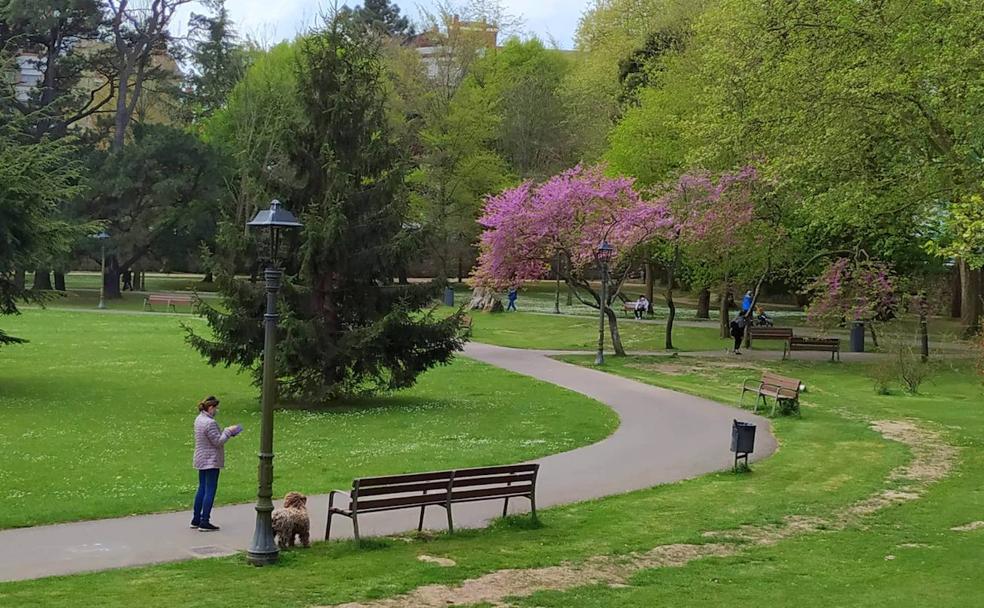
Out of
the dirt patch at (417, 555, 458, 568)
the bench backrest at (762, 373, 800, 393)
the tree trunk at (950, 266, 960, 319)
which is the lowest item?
the dirt patch at (417, 555, 458, 568)

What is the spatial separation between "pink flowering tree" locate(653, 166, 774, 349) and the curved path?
12170mm

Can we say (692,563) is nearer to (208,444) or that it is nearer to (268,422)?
(268,422)

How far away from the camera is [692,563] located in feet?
35.2

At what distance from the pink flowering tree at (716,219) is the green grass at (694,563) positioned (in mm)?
20759

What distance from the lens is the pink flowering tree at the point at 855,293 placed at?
3703 centimetres

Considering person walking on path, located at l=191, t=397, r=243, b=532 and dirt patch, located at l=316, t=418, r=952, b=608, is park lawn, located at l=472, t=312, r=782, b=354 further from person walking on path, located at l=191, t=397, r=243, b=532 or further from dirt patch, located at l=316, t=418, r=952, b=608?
person walking on path, located at l=191, t=397, r=243, b=532

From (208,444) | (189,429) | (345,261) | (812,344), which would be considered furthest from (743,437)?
(812,344)

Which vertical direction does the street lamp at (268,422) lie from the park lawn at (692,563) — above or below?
above

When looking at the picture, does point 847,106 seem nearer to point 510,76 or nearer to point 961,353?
point 961,353

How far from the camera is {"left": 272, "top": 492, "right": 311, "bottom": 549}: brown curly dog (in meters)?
10.8

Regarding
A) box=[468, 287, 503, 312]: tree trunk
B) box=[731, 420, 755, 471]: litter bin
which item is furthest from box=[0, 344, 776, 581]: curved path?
box=[468, 287, 503, 312]: tree trunk

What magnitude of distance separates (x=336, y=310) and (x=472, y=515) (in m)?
11.4

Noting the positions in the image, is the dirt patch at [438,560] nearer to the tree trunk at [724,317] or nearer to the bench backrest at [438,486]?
the bench backrest at [438,486]

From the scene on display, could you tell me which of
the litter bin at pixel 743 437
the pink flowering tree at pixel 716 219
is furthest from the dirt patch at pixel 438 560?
the pink flowering tree at pixel 716 219
